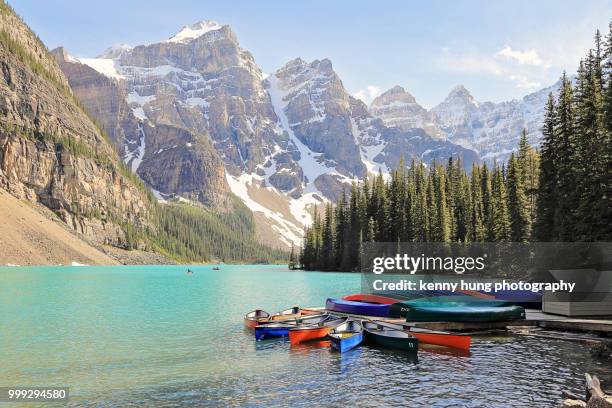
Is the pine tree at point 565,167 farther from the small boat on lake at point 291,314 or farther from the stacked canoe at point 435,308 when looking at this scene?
the small boat on lake at point 291,314

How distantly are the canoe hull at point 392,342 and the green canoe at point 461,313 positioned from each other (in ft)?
21.0

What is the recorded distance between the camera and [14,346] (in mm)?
33281

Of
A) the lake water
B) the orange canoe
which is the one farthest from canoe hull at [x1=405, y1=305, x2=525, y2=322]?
the orange canoe

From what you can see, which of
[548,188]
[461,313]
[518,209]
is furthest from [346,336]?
[518,209]

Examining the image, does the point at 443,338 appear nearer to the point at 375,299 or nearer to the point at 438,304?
the point at 438,304

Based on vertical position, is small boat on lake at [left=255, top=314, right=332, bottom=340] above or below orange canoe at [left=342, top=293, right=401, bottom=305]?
below

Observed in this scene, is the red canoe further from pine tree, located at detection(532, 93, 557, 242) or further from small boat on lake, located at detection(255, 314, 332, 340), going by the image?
pine tree, located at detection(532, 93, 557, 242)

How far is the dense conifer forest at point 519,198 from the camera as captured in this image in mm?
47625

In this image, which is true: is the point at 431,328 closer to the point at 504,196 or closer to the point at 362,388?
the point at 362,388

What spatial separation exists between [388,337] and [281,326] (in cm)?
875

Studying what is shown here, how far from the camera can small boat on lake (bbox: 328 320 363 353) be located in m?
31.2

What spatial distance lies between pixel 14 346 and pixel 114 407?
1753 centimetres

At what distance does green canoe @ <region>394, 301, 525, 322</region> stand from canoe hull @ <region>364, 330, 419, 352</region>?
6.39 metres

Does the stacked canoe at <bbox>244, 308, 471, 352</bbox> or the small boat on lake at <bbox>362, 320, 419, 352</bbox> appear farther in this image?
the stacked canoe at <bbox>244, 308, 471, 352</bbox>
